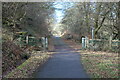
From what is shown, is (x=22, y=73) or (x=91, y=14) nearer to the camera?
(x=22, y=73)

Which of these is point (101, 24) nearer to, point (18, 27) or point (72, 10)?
point (72, 10)

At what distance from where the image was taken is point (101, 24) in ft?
61.2

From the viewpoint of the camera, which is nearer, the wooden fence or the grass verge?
the grass verge

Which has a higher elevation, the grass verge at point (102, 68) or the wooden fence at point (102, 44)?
the wooden fence at point (102, 44)

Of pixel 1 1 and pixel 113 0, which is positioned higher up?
pixel 113 0

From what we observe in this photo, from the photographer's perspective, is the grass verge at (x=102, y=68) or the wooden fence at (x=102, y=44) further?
the wooden fence at (x=102, y=44)

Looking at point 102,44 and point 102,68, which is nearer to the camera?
point 102,68

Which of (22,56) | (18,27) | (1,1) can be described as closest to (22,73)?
(22,56)

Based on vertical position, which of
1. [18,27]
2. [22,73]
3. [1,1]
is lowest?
[22,73]

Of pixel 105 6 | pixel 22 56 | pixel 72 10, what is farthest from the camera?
pixel 72 10

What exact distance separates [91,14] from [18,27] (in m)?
8.34

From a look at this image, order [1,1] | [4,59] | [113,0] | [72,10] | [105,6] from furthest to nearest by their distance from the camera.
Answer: [72,10] → [105,6] → [113,0] → [1,1] → [4,59]

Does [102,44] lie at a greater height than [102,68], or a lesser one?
greater

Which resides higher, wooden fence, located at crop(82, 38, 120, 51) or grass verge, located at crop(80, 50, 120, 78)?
wooden fence, located at crop(82, 38, 120, 51)
